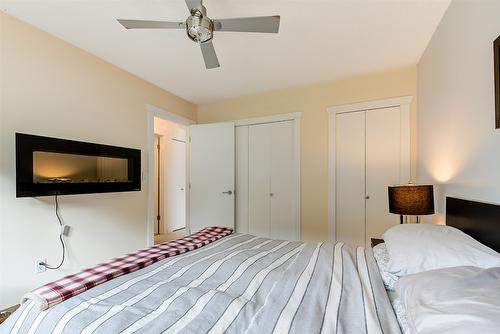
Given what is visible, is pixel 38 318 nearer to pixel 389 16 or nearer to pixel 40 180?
pixel 40 180

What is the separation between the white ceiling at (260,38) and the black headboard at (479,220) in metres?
1.49

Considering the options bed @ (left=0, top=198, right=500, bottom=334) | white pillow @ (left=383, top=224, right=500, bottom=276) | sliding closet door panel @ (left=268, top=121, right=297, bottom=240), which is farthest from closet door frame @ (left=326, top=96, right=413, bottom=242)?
white pillow @ (left=383, top=224, right=500, bottom=276)

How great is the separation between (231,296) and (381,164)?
8.45 ft

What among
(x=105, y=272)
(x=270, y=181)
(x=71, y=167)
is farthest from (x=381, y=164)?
(x=71, y=167)

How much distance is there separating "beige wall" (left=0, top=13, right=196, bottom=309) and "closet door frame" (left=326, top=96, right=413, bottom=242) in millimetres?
2430

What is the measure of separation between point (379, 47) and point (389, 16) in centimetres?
47

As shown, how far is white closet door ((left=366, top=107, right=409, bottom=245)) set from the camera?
2.79 meters

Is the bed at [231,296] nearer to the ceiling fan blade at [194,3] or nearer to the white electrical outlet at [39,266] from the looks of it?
the white electrical outlet at [39,266]

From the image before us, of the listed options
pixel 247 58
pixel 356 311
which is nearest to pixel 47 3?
pixel 247 58

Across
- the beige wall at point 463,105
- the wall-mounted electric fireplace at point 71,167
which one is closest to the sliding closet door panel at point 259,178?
the wall-mounted electric fireplace at point 71,167

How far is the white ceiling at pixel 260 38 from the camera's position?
Answer: 5.88 feet

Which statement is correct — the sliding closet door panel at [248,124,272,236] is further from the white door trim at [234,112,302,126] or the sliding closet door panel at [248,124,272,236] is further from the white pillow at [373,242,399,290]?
the white pillow at [373,242,399,290]

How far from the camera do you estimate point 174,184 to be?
4906 mm

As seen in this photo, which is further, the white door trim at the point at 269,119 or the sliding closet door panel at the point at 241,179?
the sliding closet door panel at the point at 241,179
